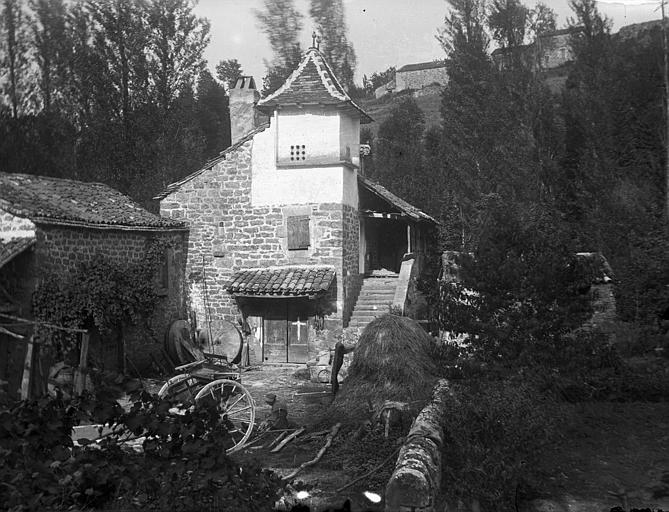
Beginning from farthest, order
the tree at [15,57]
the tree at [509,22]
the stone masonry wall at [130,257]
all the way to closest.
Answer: the tree at [509,22] < the stone masonry wall at [130,257] < the tree at [15,57]

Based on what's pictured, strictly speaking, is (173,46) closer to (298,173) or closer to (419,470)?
(298,173)

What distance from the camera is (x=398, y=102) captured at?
43531 millimetres

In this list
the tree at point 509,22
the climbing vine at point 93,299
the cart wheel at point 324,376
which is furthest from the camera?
the tree at point 509,22

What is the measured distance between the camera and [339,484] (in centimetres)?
678

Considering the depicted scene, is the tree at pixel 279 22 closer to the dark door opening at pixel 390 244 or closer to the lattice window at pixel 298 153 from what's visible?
the lattice window at pixel 298 153

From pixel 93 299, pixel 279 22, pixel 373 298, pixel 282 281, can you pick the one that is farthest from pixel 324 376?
pixel 279 22

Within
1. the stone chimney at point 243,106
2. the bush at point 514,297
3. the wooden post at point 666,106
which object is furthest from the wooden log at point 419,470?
the wooden post at point 666,106

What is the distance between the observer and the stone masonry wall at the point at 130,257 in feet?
42.8

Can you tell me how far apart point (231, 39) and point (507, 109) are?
17281 millimetres

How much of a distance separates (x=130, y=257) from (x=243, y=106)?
6.84 meters

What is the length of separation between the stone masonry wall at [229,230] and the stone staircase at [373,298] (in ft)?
2.69

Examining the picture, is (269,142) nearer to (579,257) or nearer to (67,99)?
(67,99)

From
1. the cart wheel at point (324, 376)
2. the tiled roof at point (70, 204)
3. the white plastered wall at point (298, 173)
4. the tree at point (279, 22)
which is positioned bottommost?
the cart wheel at point (324, 376)

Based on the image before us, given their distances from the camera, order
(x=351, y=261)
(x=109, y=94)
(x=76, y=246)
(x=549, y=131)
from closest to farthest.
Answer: (x=76, y=246) → (x=351, y=261) → (x=109, y=94) → (x=549, y=131)
